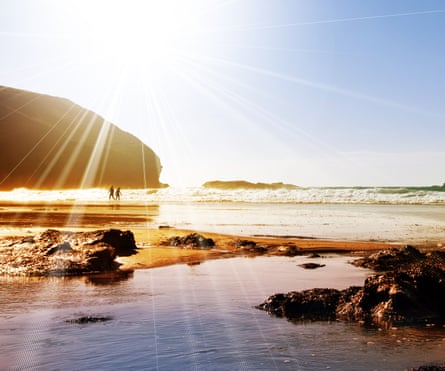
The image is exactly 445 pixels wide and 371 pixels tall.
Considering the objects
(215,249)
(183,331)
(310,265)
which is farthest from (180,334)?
(215,249)

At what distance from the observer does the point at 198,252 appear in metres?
15.6

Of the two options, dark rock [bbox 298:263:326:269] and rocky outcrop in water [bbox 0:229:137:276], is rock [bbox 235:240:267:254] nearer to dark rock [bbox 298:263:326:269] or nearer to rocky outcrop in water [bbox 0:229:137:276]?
dark rock [bbox 298:263:326:269]

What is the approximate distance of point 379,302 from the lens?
768 centimetres

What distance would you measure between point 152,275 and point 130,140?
136m

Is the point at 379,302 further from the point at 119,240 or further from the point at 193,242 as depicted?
the point at 193,242

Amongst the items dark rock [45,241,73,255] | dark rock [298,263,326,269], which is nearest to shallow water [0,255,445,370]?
dark rock [45,241,73,255]

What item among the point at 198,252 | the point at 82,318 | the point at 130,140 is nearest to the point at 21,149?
the point at 130,140

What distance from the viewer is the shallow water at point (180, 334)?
548cm

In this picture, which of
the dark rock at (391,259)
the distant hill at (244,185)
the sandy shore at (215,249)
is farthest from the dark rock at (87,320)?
the distant hill at (244,185)

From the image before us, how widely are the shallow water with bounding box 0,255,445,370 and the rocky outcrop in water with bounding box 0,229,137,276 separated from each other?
4.49ft

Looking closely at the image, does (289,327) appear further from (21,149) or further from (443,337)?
(21,149)

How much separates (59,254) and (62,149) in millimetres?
106354

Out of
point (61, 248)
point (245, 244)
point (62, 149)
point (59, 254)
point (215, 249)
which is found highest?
point (62, 149)

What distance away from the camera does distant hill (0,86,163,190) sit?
336ft
